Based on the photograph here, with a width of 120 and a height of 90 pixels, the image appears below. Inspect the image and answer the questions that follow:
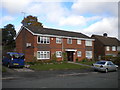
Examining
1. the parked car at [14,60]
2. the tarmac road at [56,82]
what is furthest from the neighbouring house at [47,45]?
the tarmac road at [56,82]

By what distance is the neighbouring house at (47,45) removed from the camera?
94.7ft

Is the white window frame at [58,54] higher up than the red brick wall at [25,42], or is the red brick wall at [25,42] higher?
the red brick wall at [25,42]

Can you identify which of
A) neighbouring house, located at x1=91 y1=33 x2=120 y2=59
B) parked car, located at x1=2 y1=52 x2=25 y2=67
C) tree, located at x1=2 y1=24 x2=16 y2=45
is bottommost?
parked car, located at x1=2 y1=52 x2=25 y2=67

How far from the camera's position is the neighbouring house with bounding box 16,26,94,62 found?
28.9 metres

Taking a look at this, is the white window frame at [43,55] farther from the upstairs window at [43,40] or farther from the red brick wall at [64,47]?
the upstairs window at [43,40]

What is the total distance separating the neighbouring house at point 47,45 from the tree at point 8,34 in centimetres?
1551

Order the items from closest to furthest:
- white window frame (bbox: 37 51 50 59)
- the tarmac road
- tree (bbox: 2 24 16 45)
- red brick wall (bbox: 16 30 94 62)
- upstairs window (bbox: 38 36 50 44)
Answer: the tarmac road < red brick wall (bbox: 16 30 94 62) < white window frame (bbox: 37 51 50 59) < upstairs window (bbox: 38 36 50 44) < tree (bbox: 2 24 16 45)

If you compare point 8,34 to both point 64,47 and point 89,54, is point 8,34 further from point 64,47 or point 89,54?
point 89,54

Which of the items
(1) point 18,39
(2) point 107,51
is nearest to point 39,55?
(1) point 18,39

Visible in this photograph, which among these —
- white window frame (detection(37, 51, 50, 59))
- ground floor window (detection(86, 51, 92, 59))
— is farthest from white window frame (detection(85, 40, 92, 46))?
white window frame (detection(37, 51, 50, 59))

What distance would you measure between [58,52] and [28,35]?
687cm

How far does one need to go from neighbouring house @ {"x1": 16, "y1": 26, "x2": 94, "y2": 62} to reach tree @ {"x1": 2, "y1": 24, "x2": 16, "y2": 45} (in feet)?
50.9

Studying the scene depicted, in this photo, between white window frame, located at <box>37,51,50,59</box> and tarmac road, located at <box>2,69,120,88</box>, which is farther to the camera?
white window frame, located at <box>37,51,50,59</box>

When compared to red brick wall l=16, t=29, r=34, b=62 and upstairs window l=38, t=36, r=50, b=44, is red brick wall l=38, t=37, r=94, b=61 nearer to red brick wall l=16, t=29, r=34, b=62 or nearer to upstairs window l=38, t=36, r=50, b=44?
upstairs window l=38, t=36, r=50, b=44
